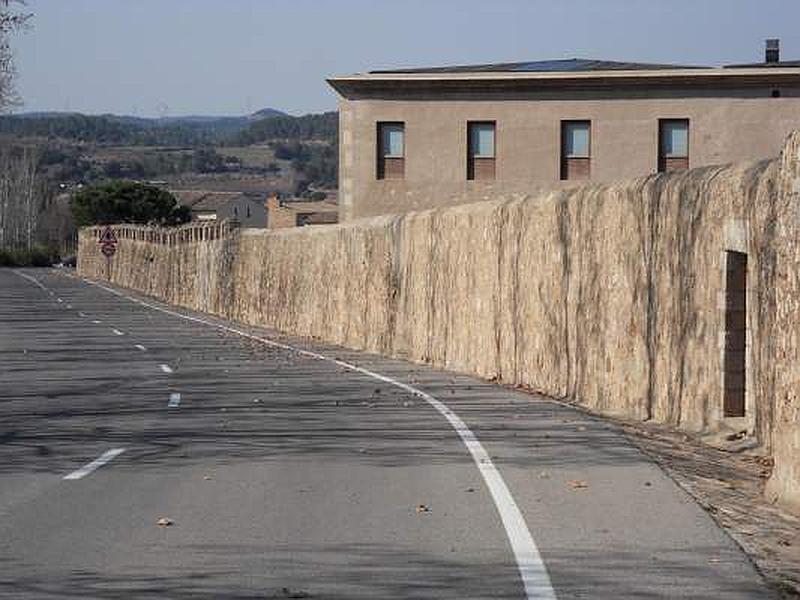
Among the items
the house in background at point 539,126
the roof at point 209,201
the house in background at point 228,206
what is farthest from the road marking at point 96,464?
the roof at point 209,201

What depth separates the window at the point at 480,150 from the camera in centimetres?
4934

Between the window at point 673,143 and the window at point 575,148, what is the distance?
7.23ft

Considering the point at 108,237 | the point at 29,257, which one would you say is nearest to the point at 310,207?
the point at 29,257

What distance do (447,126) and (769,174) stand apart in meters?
34.8

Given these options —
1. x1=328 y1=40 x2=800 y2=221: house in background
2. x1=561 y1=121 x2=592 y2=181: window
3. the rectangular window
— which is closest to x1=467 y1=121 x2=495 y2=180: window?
x1=328 y1=40 x2=800 y2=221: house in background

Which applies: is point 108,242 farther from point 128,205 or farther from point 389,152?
point 389,152

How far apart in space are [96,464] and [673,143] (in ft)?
121

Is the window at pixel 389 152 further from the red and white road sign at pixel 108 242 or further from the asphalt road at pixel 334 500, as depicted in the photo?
the red and white road sign at pixel 108 242

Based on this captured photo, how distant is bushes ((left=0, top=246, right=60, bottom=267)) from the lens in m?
129

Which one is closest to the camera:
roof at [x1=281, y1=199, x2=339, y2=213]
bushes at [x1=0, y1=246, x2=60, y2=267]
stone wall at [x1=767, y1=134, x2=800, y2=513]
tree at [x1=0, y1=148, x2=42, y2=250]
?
stone wall at [x1=767, y1=134, x2=800, y2=513]

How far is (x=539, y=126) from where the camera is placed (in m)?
48.7

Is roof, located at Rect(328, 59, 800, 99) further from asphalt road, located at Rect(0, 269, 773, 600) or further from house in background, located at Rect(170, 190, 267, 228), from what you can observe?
house in background, located at Rect(170, 190, 267, 228)

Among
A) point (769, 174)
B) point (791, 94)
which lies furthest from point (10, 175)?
point (769, 174)

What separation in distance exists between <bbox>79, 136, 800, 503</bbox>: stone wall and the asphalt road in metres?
0.98
